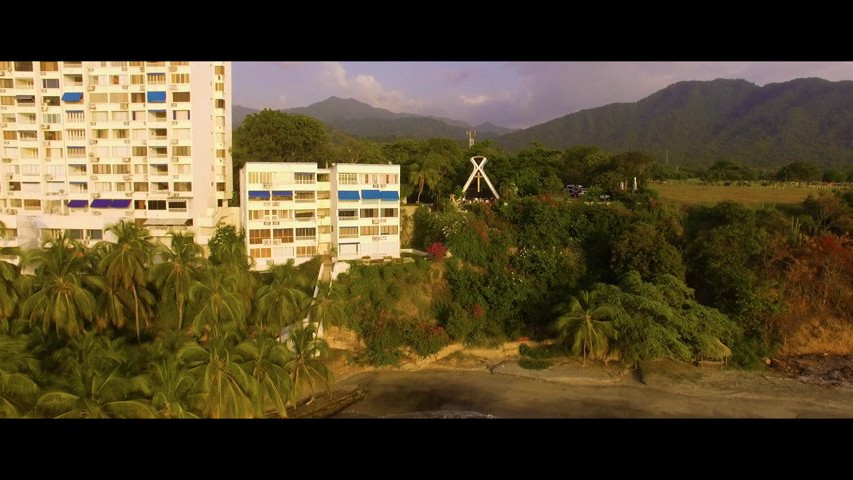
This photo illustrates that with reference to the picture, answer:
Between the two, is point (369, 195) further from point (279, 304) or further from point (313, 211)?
point (279, 304)

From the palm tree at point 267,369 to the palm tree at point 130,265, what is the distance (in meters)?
6.03

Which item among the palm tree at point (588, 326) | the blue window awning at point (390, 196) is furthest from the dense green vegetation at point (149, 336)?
the palm tree at point (588, 326)

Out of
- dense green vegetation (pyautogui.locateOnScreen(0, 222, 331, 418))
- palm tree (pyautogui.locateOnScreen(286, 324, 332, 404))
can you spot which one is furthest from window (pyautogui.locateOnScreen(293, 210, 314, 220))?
palm tree (pyautogui.locateOnScreen(286, 324, 332, 404))

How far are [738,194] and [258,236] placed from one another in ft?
78.8

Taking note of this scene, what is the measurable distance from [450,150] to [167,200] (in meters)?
14.6

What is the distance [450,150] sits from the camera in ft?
94.4

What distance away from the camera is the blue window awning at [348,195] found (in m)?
21.1

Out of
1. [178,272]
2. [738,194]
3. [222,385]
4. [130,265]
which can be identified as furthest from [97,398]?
[738,194]

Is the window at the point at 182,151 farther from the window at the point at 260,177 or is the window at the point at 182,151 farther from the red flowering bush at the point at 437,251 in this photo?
the red flowering bush at the point at 437,251

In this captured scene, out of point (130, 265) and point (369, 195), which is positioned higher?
point (369, 195)

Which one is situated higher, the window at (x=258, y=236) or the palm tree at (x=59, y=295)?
the window at (x=258, y=236)

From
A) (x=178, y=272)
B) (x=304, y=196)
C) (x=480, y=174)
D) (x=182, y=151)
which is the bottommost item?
(x=178, y=272)

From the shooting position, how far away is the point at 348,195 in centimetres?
2114

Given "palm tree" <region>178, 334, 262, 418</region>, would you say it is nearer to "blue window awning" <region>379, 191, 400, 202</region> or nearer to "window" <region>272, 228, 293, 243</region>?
"window" <region>272, 228, 293, 243</region>
